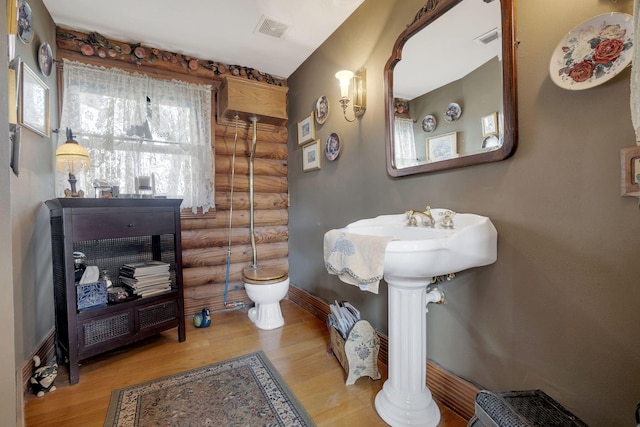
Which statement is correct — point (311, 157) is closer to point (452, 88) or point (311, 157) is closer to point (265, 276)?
point (265, 276)

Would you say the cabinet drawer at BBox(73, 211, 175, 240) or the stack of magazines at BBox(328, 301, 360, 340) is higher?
the cabinet drawer at BBox(73, 211, 175, 240)

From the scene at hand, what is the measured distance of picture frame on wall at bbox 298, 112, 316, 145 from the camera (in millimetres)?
2605

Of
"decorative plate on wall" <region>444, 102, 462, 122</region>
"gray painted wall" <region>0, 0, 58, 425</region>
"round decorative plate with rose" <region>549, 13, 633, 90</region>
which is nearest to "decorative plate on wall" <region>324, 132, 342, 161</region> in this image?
"decorative plate on wall" <region>444, 102, 462, 122</region>

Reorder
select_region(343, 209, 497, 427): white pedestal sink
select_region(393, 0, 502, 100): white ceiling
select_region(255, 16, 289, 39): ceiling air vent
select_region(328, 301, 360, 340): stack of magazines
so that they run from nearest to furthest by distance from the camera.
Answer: select_region(343, 209, 497, 427): white pedestal sink < select_region(393, 0, 502, 100): white ceiling < select_region(328, 301, 360, 340): stack of magazines < select_region(255, 16, 289, 39): ceiling air vent

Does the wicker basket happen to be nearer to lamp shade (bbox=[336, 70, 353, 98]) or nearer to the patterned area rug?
the patterned area rug

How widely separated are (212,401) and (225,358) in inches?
16.9

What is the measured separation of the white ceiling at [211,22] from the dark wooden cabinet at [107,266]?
138 cm

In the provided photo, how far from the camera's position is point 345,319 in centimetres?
178

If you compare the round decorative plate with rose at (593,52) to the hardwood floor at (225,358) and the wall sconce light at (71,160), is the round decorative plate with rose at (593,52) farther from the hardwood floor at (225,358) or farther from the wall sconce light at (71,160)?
the wall sconce light at (71,160)

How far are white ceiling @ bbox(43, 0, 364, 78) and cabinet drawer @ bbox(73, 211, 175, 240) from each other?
1461 mm

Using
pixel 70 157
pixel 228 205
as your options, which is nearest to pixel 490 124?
pixel 228 205

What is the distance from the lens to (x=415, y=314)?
1314 mm

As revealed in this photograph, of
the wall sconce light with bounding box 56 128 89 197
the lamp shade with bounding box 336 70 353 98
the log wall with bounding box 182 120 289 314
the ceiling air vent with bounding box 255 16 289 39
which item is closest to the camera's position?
the wall sconce light with bounding box 56 128 89 197

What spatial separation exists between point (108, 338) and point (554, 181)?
2.54 metres
